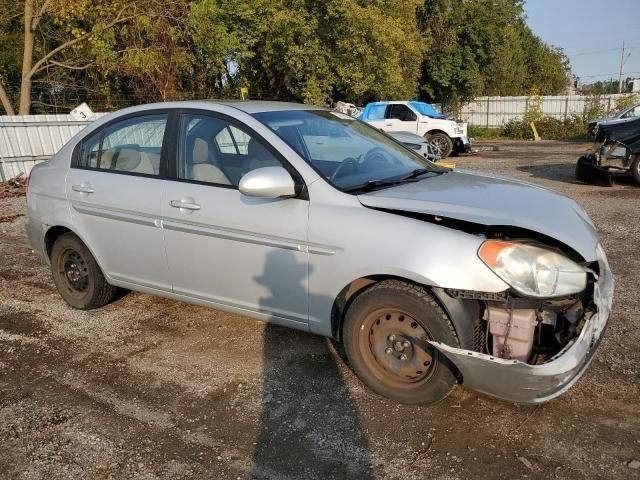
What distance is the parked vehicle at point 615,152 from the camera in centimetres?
973

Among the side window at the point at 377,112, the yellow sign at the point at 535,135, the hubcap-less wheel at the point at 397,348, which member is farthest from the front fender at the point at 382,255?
the yellow sign at the point at 535,135

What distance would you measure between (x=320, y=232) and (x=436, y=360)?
38.3 inches

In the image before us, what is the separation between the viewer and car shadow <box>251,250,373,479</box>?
8.70ft

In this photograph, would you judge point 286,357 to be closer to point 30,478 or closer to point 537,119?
point 30,478

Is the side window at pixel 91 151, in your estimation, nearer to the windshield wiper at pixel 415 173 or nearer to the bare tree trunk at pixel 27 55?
the windshield wiper at pixel 415 173

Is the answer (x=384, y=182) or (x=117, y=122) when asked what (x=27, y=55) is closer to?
(x=117, y=122)

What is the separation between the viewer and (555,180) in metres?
11.4

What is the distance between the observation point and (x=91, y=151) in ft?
14.5

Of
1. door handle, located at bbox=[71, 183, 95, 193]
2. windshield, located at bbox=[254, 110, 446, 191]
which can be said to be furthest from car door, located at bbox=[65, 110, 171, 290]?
windshield, located at bbox=[254, 110, 446, 191]

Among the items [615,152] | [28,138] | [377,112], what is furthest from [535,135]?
[28,138]

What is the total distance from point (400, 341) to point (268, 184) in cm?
118

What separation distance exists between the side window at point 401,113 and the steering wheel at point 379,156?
1346 cm

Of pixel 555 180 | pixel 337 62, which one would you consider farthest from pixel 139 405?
pixel 337 62

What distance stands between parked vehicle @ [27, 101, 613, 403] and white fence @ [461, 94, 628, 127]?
1047 inches
